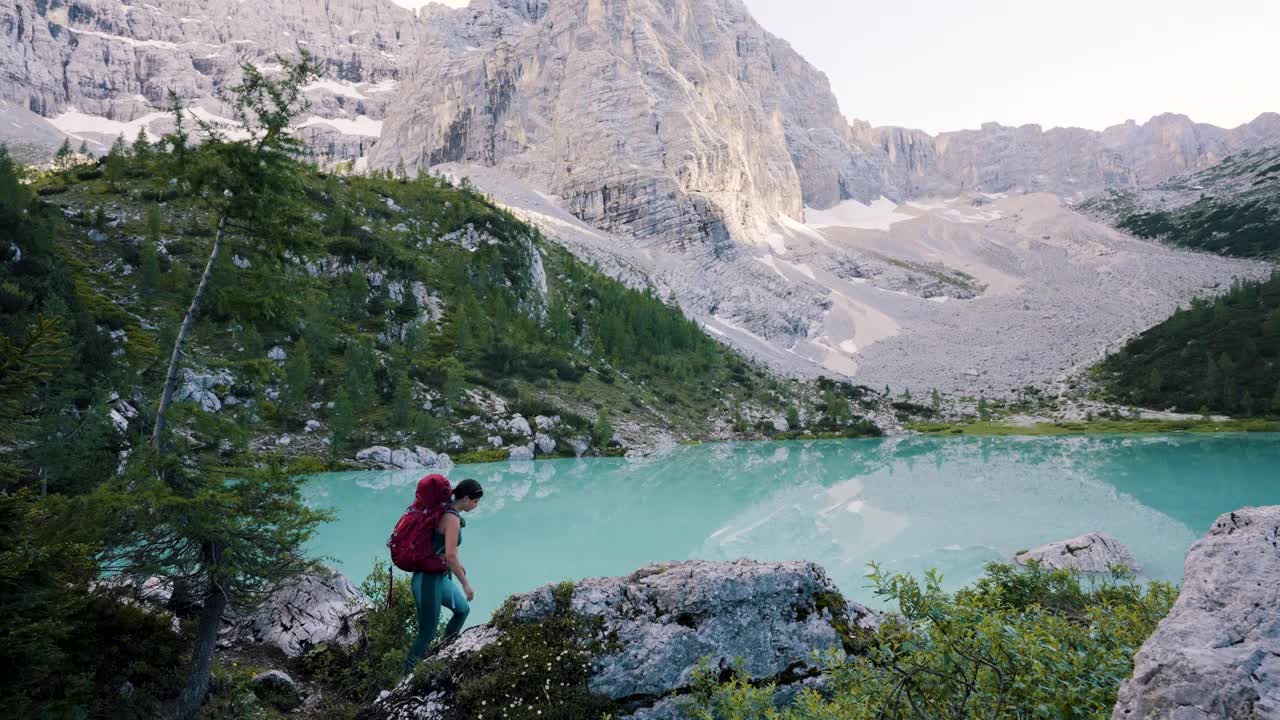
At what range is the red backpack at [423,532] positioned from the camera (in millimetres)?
7266

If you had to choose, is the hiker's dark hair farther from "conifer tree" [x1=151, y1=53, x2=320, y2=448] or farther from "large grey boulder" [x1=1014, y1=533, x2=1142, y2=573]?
"large grey boulder" [x1=1014, y1=533, x2=1142, y2=573]

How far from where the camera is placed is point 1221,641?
9.20 feet

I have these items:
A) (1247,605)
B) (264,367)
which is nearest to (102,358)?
(264,367)

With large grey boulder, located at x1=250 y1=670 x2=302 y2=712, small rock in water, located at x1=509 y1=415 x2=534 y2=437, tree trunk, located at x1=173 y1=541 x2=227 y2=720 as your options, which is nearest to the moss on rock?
large grey boulder, located at x1=250 y1=670 x2=302 y2=712

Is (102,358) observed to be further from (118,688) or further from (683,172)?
(683,172)

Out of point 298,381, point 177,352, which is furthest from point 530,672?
point 298,381

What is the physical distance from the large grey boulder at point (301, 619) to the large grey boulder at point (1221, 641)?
10.9 metres

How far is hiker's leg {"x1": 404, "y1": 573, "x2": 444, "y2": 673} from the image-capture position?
734cm

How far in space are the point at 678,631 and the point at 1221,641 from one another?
5.14m

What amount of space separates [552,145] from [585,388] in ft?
386

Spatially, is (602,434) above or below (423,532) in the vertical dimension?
below

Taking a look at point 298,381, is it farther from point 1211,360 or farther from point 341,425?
point 1211,360

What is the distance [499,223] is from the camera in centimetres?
10350

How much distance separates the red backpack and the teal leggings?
0.47 ft
